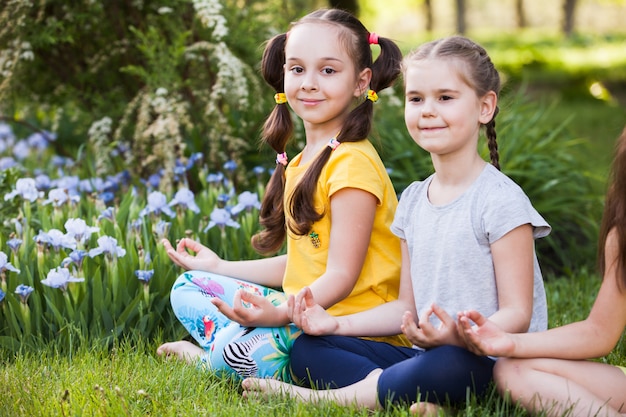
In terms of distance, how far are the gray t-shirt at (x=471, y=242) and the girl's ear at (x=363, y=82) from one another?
1.62 ft

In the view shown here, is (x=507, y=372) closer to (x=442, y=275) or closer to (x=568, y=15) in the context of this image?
(x=442, y=275)

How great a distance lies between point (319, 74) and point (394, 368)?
914mm

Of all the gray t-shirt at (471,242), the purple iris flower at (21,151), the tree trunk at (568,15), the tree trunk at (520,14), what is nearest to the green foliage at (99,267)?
the gray t-shirt at (471,242)

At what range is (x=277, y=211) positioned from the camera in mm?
2715

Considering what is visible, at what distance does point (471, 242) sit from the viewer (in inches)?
83.6

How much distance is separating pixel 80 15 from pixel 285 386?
2811 millimetres

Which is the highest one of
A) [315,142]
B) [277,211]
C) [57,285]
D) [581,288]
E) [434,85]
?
[434,85]

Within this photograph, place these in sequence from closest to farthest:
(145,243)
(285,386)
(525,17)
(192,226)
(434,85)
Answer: (434,85) → (285,386) → (145,243) → (192,226) → (525,17)

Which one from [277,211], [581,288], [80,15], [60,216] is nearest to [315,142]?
[277,211]

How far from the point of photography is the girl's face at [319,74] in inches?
97.1

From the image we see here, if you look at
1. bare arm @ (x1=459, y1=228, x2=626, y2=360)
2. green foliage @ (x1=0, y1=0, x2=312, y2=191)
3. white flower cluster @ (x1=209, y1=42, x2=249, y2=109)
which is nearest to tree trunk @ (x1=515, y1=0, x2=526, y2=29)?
green foliage @ (x1=0, y1=0, x2=312, y2=191)

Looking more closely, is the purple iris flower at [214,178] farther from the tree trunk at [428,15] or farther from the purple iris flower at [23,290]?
the tree trunk at [428,15]

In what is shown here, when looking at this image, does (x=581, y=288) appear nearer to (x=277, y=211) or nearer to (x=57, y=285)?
(x=277, y=211)

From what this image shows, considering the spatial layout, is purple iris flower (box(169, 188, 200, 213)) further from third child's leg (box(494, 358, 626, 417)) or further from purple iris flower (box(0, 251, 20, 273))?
third child's leg (box(494, 358, 626, 417))
